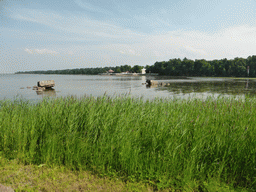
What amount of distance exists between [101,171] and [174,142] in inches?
69.9

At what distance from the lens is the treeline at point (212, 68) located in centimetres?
10035

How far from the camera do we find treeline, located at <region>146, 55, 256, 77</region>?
329 ft

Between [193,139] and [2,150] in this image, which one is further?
[2,150]

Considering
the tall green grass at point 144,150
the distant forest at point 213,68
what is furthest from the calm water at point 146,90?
the distant forest at point 213,68

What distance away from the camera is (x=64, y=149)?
4398 millimetres

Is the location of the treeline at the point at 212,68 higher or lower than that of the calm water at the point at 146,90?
higher

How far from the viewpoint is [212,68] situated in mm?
119875

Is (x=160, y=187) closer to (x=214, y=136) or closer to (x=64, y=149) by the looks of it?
(x=214, y=136)

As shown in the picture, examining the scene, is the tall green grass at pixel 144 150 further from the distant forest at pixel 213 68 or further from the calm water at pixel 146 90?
the distant forest at pixel 213 68

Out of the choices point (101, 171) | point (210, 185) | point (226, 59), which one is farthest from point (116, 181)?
point (226, 59)

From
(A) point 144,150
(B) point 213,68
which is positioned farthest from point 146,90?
(B) point 213,68

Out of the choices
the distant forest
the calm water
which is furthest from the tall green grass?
the distant forest

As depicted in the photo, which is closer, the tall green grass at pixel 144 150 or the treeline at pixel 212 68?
the tall green grass at pixel 144 150

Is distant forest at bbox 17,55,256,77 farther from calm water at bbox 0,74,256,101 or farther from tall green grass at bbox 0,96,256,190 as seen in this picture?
tall green grass at bbox 0,96,256,190
